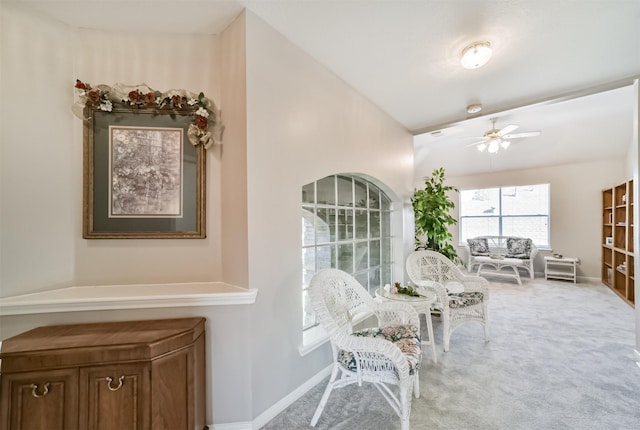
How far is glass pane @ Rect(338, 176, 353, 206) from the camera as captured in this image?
268 centimetres

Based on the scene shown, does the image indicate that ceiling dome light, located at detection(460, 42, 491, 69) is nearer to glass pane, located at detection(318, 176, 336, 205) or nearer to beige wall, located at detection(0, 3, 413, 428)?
beige wall, located at detection(0, 3, 413, 428)

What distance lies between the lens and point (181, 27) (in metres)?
1.75

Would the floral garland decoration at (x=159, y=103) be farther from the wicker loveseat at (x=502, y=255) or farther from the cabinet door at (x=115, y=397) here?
the wicker loveseat at (x=502, y=255)

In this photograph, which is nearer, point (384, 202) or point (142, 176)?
point (142, 176)

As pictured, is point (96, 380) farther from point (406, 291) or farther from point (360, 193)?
point (360, 193)

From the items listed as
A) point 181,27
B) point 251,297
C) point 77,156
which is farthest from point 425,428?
point 181,27

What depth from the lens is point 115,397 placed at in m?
1.28

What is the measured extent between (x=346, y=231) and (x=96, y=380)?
209 centimetres

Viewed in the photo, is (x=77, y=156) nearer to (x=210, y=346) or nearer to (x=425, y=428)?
(x=210, y=346)

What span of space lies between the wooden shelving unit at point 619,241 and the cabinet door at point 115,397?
6012mm

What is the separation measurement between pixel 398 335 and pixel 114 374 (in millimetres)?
1646

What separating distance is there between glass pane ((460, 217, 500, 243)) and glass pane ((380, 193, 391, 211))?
Answer: 465 cm

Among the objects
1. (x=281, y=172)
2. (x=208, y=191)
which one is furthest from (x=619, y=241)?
(x=208, y=191)

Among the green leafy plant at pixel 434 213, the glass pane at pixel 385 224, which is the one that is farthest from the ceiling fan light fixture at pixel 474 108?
the glass pane at pixel 385 224
